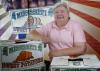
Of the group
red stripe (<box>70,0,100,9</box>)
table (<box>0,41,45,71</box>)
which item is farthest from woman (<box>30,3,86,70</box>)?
table (<box>0,41,45,71</box>)

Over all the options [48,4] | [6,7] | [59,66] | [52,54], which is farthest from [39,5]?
[59,66]

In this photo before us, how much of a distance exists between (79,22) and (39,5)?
44cm

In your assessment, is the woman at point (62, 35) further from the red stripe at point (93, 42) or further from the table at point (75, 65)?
the table at point (75, 65)

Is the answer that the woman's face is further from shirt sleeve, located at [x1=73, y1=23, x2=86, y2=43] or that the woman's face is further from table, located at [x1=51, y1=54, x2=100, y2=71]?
table, located at [x1=51, y1=54, x2=100, y2=71]

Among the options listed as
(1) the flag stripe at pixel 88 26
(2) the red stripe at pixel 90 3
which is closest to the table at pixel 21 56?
(1) the flag stripe at pixel 88 26

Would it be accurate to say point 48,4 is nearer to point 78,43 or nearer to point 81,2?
point 81,2

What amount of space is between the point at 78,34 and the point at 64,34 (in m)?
0.14

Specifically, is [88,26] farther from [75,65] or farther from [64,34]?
[75,65]

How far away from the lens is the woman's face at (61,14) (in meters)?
2.46

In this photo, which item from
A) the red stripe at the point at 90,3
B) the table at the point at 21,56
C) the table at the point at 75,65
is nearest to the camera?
the table at the point at 75,65

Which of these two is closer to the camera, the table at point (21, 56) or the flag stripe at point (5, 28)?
the table at point (21, 56)

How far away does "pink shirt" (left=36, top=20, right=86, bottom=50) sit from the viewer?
246 cm

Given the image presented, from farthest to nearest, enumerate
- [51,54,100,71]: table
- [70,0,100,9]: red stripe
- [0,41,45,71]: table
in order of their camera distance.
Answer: [70,0,100,9]: red stripe < [0,41,45,71]: table < [51,54,100,71]: table

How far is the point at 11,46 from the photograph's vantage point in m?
2.20
